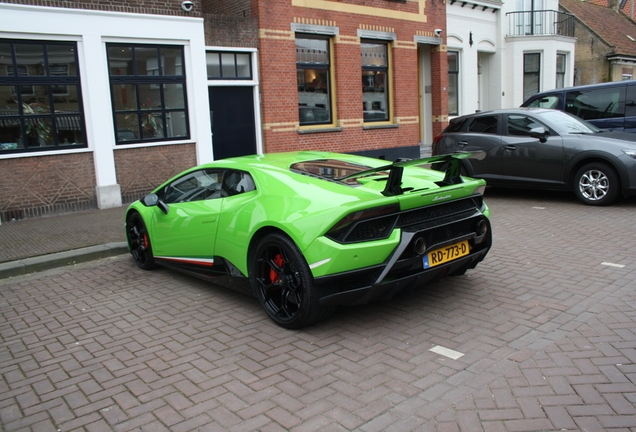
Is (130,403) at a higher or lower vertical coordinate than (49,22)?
lower

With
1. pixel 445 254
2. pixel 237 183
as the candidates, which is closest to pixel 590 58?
pixel 445 254

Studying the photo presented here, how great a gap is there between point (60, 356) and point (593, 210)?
8.03 m

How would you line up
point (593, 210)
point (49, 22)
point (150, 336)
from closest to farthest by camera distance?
point (150, 336)
point (593, 210)
point (49, 22)

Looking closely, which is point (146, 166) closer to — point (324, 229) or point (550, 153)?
point (550, 153)

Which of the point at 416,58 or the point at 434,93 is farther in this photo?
the point at 434,93

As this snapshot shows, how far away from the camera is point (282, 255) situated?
4.27 meters

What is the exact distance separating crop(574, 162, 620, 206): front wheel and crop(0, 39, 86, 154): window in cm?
923

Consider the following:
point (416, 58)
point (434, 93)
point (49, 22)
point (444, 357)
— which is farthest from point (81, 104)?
point (434, 93)

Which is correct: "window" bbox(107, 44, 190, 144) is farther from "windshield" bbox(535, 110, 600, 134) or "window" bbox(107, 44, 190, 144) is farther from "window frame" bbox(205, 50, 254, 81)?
"windshield" bbox(535, 110, 600, 134)

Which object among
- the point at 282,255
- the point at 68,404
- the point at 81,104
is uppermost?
the point at 81,104

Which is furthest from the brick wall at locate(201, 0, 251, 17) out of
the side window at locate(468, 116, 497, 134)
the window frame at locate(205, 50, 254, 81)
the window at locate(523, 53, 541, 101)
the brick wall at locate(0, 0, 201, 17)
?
the window at locate(523, 53, 541, 101)

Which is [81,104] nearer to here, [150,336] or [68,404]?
[150,336]

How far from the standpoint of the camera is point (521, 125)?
386 inches

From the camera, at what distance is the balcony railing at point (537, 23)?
71.3 feet
